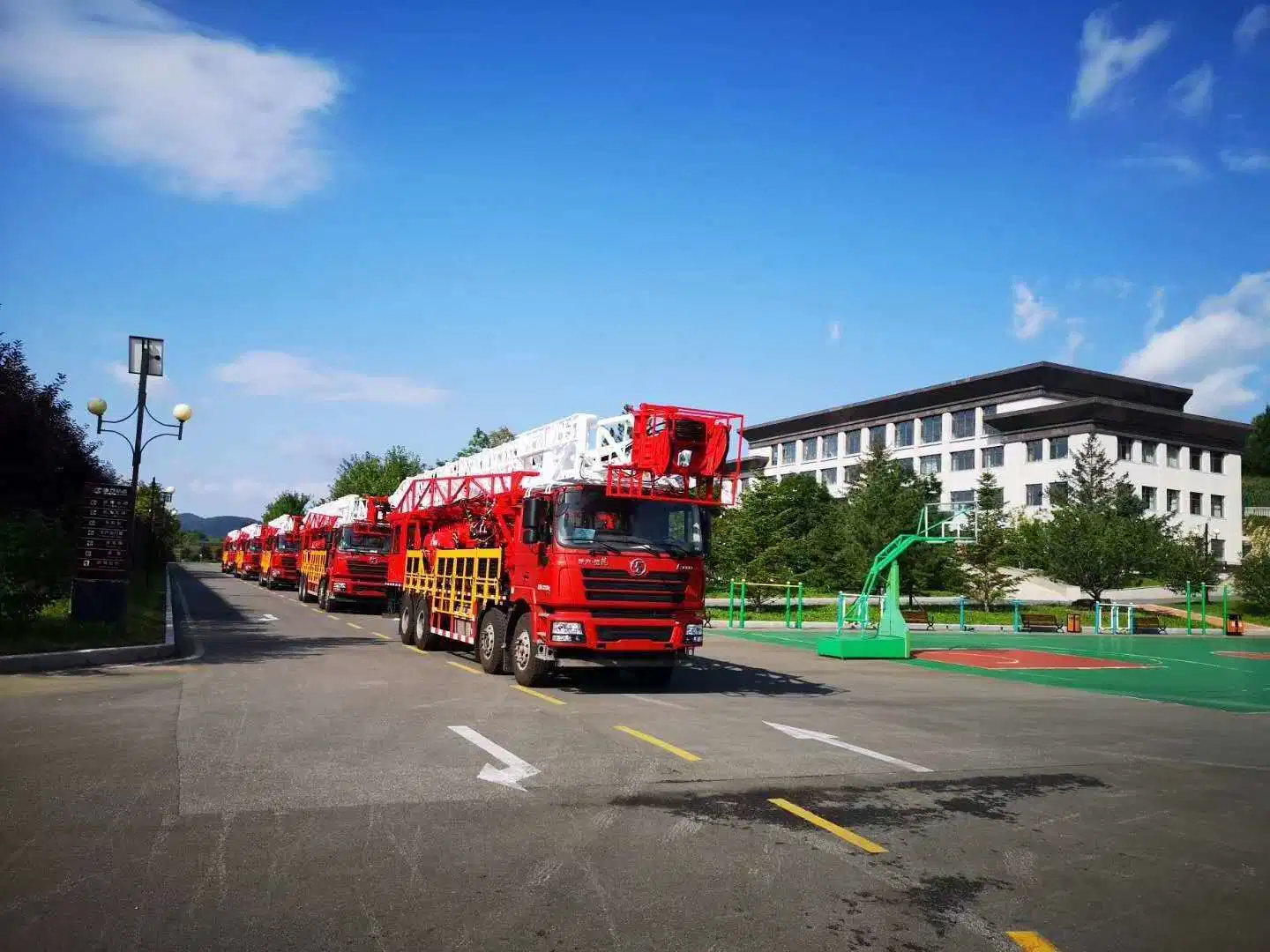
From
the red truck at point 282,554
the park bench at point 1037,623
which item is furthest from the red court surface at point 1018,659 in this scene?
the red truck at point 282,554

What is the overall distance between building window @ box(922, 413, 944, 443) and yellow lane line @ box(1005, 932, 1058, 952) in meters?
85.0

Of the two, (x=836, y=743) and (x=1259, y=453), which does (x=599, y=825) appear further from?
(x=1259, y=453)

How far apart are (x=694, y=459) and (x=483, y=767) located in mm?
6835

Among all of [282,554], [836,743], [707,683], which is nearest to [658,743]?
[836,743]

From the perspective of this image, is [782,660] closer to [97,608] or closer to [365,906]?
[97,608]

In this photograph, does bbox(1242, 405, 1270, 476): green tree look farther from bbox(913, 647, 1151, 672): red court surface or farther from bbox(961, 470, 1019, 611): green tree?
bbox(913, 647, 1151, 672): red court surface

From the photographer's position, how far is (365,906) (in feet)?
16.4

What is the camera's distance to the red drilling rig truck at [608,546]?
13.5m

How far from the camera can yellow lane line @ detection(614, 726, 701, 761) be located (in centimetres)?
938

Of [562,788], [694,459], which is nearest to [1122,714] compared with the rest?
[694,459]

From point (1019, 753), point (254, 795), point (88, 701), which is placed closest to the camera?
point (254, 795)

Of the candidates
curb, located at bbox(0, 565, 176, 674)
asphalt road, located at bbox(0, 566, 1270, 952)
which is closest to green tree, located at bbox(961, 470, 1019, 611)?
asphalt road, located at bbox(0, 566, 1270, 952)

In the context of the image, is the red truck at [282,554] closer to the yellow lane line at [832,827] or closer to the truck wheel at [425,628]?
the truck wheel at [425,628]

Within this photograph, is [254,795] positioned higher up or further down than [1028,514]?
further down
